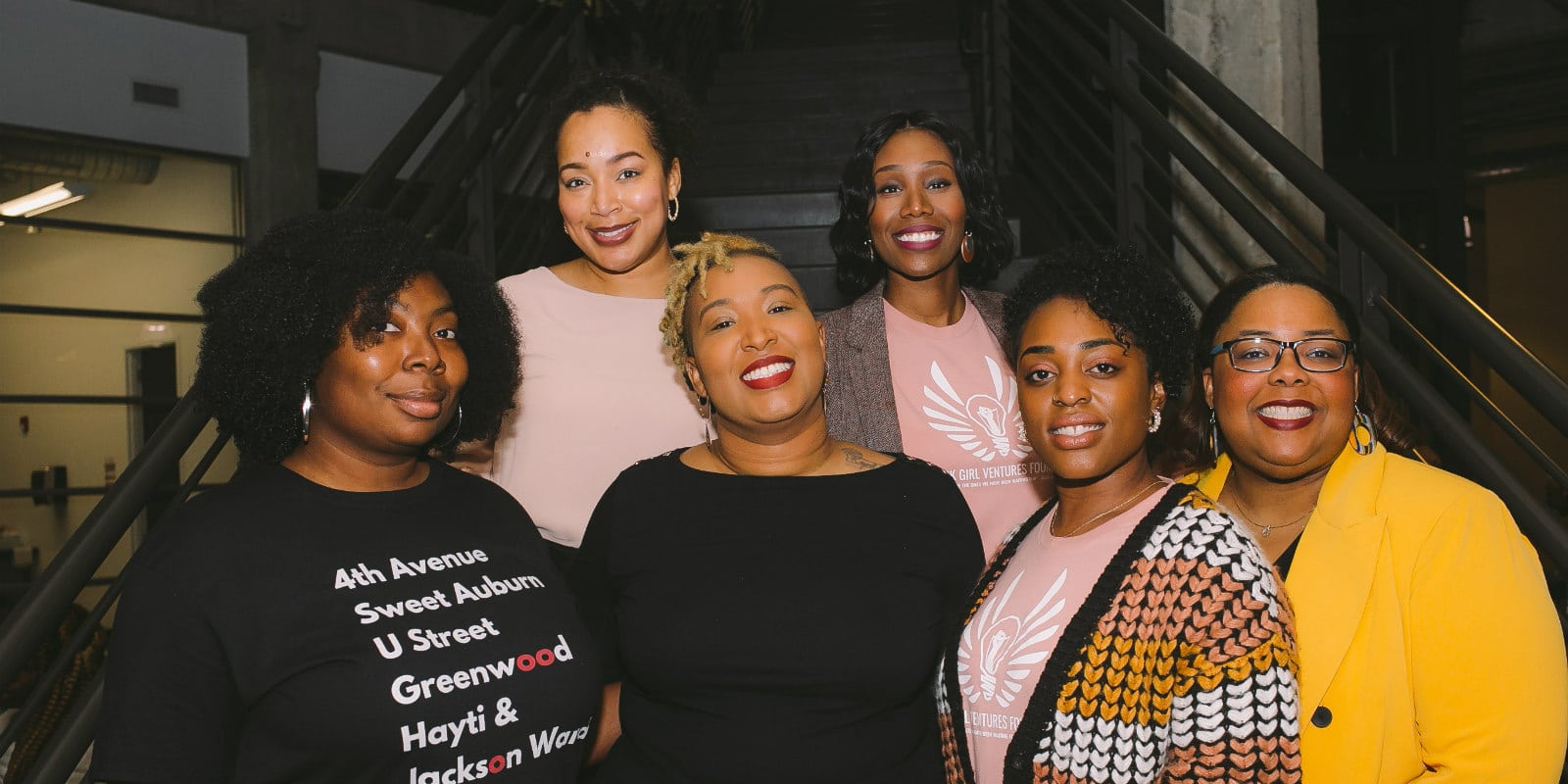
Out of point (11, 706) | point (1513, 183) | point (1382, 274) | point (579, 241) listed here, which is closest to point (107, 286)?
point (11, 706)

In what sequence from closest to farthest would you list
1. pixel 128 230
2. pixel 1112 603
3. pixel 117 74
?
1. pixel 1112 603
2. pixel 117 74
3. pixel 128 230

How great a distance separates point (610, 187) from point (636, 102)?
227mm

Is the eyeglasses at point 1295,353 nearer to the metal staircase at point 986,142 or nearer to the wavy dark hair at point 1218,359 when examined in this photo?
the wavy dark hair at point 1218,359

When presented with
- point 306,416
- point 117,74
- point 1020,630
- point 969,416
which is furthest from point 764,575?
point 117,74

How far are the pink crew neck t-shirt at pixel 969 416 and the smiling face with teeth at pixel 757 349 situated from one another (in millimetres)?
568

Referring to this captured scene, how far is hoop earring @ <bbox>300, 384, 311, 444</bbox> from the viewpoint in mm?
1734

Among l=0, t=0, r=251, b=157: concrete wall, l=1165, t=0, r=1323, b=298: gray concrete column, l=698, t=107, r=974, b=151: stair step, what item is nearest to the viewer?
l=1165, t=0, r=1323, b=298: gray concrete column

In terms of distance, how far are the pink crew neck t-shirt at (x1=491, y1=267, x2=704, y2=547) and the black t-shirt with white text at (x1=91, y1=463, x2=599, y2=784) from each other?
Result: 0.60 metres

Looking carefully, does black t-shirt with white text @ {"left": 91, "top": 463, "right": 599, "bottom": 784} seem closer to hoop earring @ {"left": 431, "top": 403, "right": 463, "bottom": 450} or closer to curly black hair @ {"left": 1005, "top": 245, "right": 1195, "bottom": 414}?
hoop earring @ {"left": 431, "top": 403, "right": 463, "bottom": 450}

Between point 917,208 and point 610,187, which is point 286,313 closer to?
point 610,187

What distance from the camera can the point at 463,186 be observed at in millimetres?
4508

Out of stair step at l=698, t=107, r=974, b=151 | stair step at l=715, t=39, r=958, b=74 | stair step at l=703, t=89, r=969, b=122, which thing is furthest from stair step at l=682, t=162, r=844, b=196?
stair step at l=715, t=39, r=958, b=74

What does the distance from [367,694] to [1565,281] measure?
32.4 feet

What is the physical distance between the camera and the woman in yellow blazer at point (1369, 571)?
1539 mm
